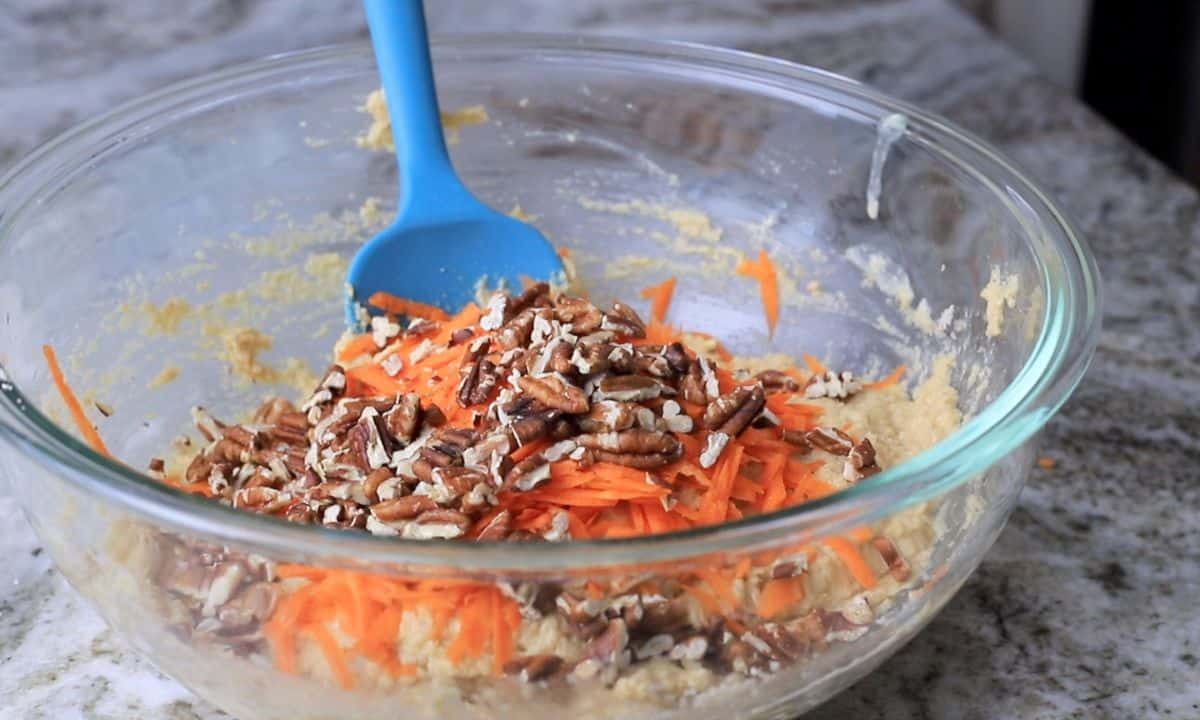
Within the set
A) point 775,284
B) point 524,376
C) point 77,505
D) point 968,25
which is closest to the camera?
point 77,505

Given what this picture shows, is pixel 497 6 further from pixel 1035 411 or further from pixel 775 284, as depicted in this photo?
pixel 1035 411

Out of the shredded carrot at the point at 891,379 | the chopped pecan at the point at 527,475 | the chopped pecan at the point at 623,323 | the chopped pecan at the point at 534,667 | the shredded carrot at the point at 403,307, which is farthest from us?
the shredded carrot at the point at 403,307

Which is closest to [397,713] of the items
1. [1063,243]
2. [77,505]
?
[77,505]

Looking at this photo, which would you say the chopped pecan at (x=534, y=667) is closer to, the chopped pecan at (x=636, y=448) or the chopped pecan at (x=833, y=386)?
the chopped pecan at (x=636, y=448)

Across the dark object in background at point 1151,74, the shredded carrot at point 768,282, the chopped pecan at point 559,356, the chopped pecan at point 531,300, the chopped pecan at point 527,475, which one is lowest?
the chopped pecan at point 527,475

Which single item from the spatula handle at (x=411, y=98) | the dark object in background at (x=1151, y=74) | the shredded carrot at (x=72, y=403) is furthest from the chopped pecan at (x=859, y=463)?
the dark object in background at (x=1151, y=74)
